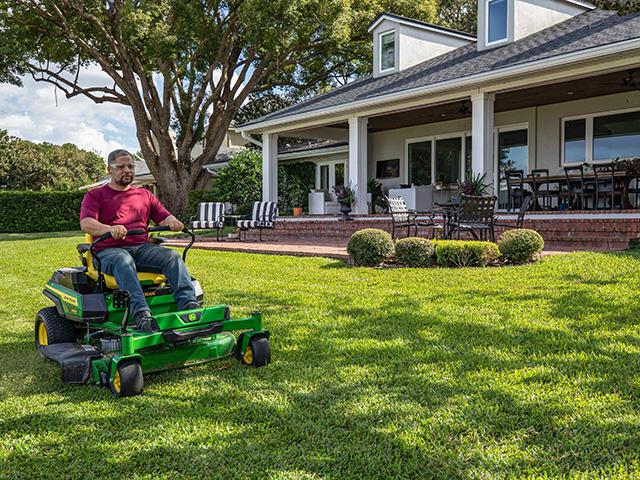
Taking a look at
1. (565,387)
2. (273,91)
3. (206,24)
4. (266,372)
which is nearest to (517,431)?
(565,387)

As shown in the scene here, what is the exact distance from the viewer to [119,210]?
12.8 feet

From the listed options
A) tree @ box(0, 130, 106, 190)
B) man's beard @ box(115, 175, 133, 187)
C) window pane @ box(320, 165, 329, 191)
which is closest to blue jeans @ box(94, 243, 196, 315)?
man's beard @ box(115, 175, 133, 187)

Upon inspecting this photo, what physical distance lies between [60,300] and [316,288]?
312cm

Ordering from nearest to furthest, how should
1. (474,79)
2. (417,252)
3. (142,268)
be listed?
1. (142,268)
2. (417,252)
3. (474,79)

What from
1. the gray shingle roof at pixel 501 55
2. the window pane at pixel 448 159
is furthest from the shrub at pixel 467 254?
the window pane at pixel 448 159

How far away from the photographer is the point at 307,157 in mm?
21672

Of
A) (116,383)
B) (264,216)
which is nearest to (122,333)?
(116,383)

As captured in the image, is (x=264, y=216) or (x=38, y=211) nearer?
(x=264, y=216)

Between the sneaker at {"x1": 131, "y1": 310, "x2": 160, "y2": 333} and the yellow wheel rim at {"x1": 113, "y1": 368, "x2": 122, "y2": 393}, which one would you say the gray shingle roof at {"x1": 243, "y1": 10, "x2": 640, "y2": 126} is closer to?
the sneaker at {"x1": 131, "y1": 310, "x2": 160, "y2": 333}

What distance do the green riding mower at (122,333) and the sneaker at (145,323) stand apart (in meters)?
0.02

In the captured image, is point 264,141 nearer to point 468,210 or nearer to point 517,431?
point 468,210

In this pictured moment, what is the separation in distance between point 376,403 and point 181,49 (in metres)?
17.2

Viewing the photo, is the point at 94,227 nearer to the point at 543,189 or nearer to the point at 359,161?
the point at 359,161

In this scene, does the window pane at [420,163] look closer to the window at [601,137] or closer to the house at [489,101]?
the house at [489,101]
